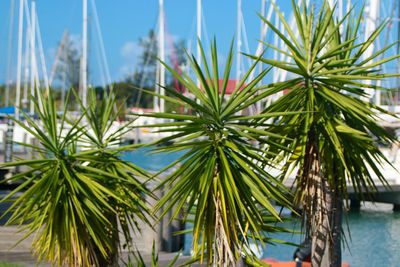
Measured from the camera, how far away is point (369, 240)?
24203 millimetres

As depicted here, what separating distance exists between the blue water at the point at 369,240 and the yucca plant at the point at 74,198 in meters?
3.99

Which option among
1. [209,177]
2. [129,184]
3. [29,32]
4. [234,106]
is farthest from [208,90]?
[29,32]

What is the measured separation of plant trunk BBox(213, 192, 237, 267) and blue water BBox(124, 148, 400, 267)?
16.7 feet

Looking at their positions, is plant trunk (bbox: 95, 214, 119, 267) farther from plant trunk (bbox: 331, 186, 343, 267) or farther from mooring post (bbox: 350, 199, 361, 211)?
mooring post (bbox: 350, 199, 361, 211)

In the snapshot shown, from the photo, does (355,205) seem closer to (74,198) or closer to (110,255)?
(110,255)

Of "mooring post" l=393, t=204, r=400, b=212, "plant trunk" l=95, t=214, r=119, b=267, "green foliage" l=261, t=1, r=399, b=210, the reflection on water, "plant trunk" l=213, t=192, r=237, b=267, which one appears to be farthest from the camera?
A: "mooring post" l=393, t=204, r=400, b=212

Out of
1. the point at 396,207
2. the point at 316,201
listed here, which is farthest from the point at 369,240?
the point at 316,201

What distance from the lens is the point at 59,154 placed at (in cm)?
909

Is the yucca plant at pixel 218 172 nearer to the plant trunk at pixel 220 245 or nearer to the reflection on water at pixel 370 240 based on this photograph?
the plant trunk at pixel 220 245

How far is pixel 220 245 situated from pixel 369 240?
16.9m

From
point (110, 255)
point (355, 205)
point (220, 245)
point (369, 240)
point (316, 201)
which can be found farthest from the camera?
point (355, 205)

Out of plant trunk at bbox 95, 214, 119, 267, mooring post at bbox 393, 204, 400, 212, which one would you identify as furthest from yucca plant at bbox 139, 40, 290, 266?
mooring post at bbox 393, 204, 400, 212

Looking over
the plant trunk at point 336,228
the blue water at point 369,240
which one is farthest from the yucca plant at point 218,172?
the blue water at point 369,240

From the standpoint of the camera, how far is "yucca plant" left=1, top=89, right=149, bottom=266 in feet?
28.8
